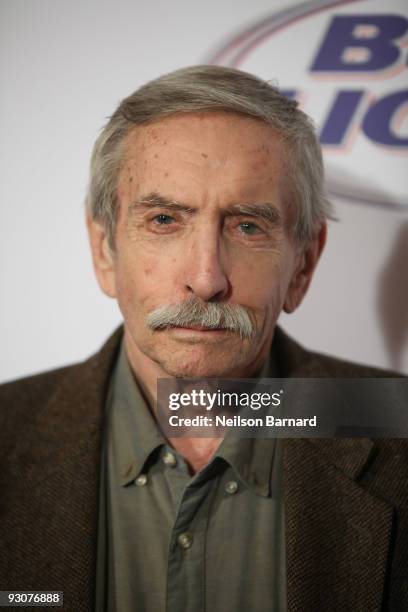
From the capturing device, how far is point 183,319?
1.24m

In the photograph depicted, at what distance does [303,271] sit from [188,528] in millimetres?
716

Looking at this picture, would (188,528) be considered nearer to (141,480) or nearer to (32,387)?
(141,480)

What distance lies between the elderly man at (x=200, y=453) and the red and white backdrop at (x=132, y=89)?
0.38 meters

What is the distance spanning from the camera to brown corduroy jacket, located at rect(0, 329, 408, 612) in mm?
1197

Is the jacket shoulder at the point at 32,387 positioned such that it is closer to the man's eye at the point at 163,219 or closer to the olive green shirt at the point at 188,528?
the olive green shirt at the point at 188,528

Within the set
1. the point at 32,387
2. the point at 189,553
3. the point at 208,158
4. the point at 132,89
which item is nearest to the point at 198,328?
the point at 208,158

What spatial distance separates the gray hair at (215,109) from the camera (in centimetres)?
131

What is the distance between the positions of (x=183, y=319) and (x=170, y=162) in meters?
0.36

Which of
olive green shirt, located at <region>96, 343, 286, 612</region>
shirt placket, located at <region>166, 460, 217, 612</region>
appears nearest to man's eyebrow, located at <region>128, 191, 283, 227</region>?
olive green shirt, located at <region>96, 343, 286, 612</region>

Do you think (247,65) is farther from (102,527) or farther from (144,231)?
(102,527)

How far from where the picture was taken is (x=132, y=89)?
1727 mm

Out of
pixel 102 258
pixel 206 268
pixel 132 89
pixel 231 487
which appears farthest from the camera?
pixel 132 89

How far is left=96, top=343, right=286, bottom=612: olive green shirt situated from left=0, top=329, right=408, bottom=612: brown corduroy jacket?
0.22 feet

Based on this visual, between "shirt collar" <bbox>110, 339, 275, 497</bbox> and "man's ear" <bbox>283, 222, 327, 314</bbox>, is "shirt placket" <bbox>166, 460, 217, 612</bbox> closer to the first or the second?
"shirt collar" <bbox>110, 339, 275, 497</bbox>
